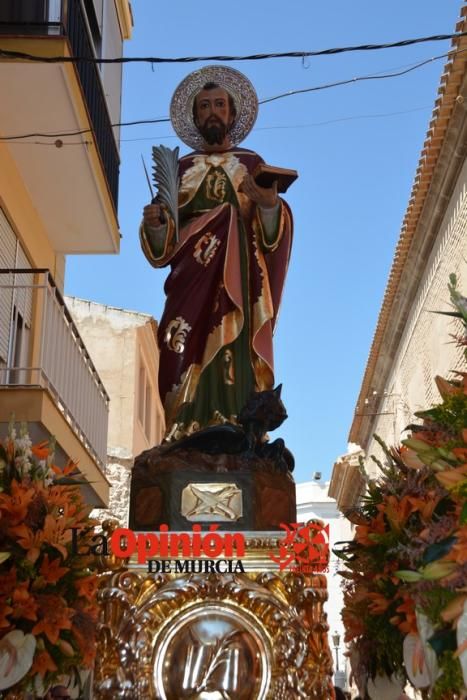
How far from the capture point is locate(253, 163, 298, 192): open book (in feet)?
18.1

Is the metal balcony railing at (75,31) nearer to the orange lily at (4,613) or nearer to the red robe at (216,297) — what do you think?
the red robe at (216,297)

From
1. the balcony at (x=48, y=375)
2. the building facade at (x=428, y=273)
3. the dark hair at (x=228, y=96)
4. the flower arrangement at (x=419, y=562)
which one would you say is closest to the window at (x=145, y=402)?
the building facade at (x=428, y=273)

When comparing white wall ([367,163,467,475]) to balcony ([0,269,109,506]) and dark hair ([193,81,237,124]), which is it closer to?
balcony ([0,269,109,506])

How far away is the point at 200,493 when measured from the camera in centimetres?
483

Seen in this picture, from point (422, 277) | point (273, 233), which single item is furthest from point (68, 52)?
point (422, 277)

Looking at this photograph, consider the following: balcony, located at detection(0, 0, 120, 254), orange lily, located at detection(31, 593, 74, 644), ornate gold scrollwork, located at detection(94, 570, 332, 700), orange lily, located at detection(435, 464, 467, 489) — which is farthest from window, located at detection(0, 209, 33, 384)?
orange lily, located at detection(435, 464, 467, 489)

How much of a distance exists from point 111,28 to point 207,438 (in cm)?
842

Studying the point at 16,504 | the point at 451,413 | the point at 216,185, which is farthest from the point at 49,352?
the point at 451,413

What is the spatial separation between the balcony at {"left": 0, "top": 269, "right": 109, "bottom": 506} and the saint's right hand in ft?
8.39

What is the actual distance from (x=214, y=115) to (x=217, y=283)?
1.16m

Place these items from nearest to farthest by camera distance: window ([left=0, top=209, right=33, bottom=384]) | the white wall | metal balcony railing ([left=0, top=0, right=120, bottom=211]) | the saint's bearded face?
the saint's bearded face, metal balcony railing ([left=0, top=0, right=120, bottom=211]), window ([left=0, top=209, right=33, bottom=384]), the white wall

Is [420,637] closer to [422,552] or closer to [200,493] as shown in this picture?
[422,552]

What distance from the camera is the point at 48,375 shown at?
876 centimetres

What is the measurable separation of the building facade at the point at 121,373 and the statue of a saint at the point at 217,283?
12.7m
